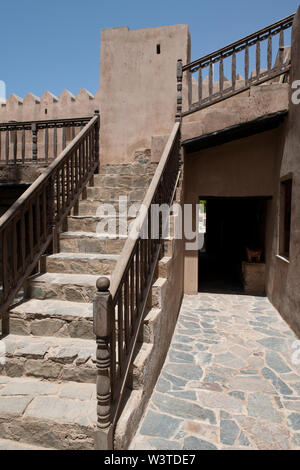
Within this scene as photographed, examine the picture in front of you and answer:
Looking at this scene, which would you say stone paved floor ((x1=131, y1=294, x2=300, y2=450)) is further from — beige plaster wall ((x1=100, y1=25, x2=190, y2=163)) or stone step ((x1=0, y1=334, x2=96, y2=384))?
beige plaster wall ((x1=100, y1=25, x2=190, y2=163))

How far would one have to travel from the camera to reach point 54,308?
328 cm

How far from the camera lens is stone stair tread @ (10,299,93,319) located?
10.2ft

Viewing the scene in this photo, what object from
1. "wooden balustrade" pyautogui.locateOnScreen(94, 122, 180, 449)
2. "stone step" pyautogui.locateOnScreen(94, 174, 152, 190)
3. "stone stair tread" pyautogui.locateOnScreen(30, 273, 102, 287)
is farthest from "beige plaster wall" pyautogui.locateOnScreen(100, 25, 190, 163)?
"stone stair tread" pyautogui.locateOnScreen(30, 273, 102, 287)

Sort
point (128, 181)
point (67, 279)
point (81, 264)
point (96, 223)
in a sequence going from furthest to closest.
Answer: point (128, 181) → point (96, 223) → point (81, 264) → point (67, 279)

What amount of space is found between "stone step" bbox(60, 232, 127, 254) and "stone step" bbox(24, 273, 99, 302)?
0.67m

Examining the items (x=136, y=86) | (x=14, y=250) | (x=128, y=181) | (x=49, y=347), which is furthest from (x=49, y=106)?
(x=49, y=347)

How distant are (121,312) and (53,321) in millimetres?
1093

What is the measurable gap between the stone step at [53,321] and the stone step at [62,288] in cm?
20

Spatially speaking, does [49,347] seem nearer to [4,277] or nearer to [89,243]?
[4,277]

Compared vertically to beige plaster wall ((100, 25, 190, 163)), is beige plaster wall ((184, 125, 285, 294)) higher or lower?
lower

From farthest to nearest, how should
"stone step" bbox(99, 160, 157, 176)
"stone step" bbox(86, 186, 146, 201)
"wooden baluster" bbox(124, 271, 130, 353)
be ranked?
"stone step" bbox(99, 160, 157, 176), "stone step" bbox(86, 186, 146, 201), "wooden baluster" bbox(124, 271, 130, 353)

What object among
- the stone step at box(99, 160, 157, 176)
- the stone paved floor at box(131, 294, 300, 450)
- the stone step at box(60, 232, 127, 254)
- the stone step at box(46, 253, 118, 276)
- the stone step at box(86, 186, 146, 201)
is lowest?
the stone paved floor at box(131, 294, 300, 450)

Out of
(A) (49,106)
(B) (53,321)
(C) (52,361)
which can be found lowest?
(C) (52,361)

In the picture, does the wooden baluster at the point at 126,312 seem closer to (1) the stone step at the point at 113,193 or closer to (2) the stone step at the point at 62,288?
(2) the stone step at the point at 62,288
